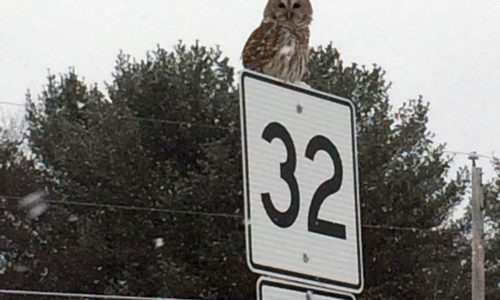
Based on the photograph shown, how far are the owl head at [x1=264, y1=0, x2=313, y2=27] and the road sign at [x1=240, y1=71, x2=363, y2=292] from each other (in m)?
2.64

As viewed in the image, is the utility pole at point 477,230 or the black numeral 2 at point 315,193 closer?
the black numeral 2 at point 315,193

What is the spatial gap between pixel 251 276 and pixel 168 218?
2557 millimetres

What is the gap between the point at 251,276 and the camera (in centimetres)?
2788

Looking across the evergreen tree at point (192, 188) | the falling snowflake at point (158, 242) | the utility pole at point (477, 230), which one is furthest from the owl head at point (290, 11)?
the falling snowflake at point (158, 242)

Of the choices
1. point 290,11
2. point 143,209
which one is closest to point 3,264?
point 143,209

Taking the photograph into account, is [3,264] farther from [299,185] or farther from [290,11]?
[299,185]

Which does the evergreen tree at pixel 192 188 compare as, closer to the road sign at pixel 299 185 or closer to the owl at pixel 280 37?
the owl at pixel 280 37

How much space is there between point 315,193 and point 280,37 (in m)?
3.03

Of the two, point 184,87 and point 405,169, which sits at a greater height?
point 184,87

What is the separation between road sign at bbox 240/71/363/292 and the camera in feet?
9.18

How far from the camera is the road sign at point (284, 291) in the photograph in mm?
2793

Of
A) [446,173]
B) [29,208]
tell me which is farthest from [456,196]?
[29,208]

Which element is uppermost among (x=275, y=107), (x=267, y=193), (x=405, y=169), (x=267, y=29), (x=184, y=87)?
(x=184, y=87)

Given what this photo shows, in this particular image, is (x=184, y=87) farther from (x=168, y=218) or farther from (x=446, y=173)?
(x=446, y=173)
